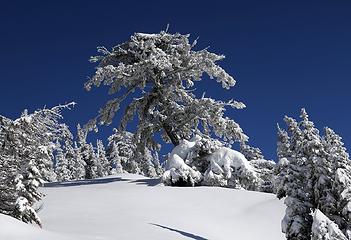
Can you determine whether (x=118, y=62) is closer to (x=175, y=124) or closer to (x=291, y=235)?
(x=175, y=124)

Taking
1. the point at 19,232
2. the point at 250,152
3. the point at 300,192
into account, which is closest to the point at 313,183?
the point at 300,192

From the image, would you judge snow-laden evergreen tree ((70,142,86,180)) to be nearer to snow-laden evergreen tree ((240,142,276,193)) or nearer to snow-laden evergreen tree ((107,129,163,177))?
snow-laden evergreen tree ((107,129,163,177))

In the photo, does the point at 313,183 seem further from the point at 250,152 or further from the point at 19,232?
the point at 250,152

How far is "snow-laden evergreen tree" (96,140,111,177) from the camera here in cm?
6912

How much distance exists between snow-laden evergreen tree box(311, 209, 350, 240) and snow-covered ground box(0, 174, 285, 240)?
329 cm

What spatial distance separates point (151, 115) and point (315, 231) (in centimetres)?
1825

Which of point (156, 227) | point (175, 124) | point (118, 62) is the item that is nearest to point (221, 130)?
point (175, 124)

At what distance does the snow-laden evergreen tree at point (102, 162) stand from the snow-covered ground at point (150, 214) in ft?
150

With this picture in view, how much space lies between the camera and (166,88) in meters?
30.2

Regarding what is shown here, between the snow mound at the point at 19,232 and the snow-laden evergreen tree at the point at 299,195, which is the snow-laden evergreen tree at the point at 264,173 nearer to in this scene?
the snow-laden evergreen tree at the point at 299,195

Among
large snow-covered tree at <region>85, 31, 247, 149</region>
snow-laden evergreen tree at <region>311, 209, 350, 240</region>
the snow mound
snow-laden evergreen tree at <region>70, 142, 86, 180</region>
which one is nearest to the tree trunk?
large snow-covered tree at <region>85, 31, 247, 149</region>

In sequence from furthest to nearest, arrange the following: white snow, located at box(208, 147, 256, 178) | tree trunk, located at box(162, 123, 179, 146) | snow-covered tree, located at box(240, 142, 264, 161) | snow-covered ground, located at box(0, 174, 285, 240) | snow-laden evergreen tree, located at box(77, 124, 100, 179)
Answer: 1. snow-laden evergreen tree, located at box(77, 124, 100, 179)
2. snow-covered tree, located at box(240, 142, 264, 161)
3. tree trunk, located at box(162, 123, 179, 146)
4. white snow, located at box(208, 147, 256, 178)
5. snow-covered ground, located at box(0, 174, 285, 240)

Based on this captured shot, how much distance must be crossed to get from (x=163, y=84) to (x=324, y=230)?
762 inches

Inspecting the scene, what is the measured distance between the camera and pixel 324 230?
1306 cm
